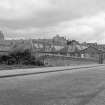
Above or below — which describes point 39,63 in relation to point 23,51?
below

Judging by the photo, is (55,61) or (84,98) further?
(55,61)

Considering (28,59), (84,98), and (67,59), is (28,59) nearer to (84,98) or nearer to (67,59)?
(67,59)

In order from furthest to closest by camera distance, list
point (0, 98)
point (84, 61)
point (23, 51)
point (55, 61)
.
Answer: point (84, 61) → point (55, 61) → point (23, 51) → point (0, 98)

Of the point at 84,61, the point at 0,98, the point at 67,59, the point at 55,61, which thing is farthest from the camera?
the point at 84,61

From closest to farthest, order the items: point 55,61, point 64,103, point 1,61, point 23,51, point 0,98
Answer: point 64,103, point 0,98, point 1,61, point 23,51, point 55,61

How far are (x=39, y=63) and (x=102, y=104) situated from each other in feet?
94.0

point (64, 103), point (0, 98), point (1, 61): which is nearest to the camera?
point (64, 103)

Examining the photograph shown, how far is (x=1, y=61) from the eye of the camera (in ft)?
111

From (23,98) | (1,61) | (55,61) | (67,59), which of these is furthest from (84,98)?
(67,59)

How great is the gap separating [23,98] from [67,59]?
40.0 metres

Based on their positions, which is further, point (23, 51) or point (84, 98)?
point (23, 51)

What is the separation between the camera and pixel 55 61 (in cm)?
Result: 4309

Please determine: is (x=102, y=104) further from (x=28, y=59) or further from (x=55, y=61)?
(x=55, y=61)

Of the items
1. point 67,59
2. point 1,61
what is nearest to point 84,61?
point 67,59
